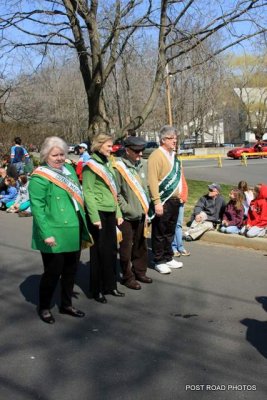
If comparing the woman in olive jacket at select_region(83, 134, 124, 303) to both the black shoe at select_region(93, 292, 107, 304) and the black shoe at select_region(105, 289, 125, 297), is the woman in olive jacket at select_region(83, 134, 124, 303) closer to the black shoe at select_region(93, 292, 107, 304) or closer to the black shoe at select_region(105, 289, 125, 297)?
the black shoe at select_region(93, 292, 107, 304)

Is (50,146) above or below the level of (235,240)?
above

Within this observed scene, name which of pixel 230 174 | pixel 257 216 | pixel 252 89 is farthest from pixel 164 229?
pixel 252 89

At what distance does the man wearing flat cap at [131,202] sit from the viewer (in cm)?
572

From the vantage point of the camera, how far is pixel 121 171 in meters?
5.71

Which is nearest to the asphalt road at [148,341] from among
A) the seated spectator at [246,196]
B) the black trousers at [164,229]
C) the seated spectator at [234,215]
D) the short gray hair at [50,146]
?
the black trousers at [164,229]

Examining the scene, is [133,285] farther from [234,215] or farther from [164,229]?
[234,215]

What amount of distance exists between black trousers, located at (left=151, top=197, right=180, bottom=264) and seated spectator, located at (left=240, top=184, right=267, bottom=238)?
2.05 m

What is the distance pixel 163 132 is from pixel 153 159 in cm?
36

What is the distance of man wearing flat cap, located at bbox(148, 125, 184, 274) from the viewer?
6.16 metres

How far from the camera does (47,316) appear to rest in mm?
4867

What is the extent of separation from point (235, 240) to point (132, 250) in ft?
8.67

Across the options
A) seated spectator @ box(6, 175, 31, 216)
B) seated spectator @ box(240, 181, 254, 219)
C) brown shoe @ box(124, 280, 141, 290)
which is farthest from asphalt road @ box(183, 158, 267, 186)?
brown shoe @ box(124, 280, 141, 290)

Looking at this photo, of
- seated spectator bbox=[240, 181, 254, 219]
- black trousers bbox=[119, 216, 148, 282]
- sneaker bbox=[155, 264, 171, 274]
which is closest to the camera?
black trousers bbox=[119, 216, 148, 282]

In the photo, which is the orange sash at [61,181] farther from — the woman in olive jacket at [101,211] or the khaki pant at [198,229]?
the khaki pant at [198,229]
